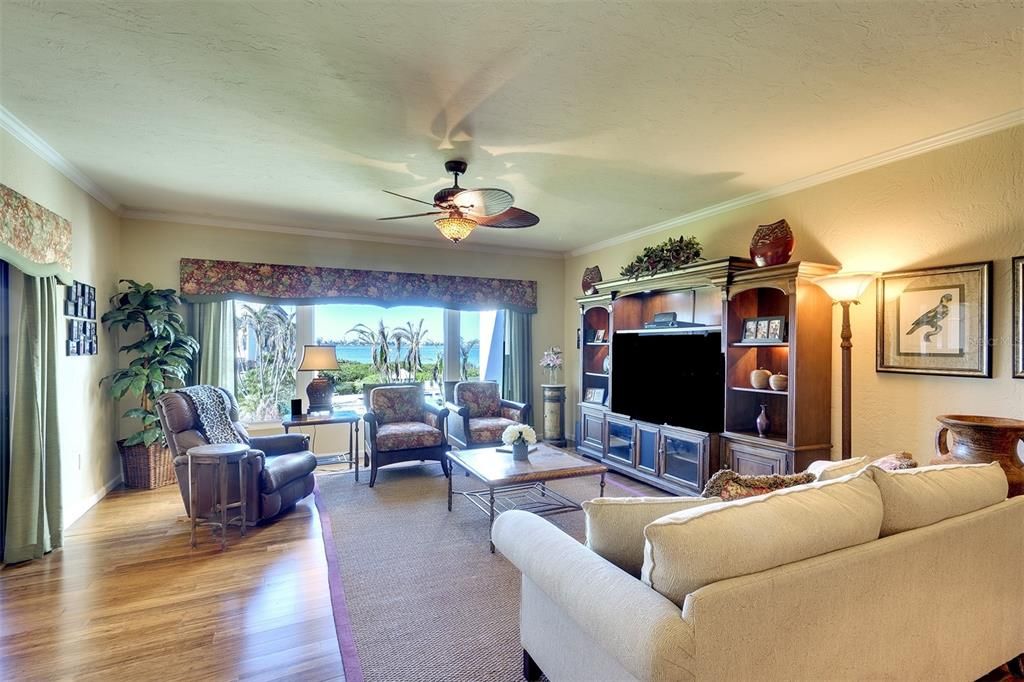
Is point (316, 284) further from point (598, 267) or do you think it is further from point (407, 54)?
point (407, 54)

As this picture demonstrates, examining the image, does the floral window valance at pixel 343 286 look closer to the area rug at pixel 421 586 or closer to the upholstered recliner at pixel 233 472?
the upholstered recliner at pixel 233 472

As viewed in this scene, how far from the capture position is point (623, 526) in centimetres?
155

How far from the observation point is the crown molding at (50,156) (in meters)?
2.77

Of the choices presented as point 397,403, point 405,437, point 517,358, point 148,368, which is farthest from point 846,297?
point 148,368

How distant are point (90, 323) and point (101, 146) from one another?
61.0 inches

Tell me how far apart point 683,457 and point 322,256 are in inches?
168

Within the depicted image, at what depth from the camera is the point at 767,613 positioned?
4.18 ft

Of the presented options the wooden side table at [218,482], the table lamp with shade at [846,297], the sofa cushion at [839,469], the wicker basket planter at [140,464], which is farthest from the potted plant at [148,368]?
the table lamp with shade at [846,297]

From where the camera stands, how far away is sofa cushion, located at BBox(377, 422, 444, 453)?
179 inches

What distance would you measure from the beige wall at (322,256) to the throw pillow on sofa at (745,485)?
468 centimetres

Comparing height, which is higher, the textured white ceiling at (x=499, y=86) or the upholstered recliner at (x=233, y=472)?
the textured white ceiling at (x=499, y=86)

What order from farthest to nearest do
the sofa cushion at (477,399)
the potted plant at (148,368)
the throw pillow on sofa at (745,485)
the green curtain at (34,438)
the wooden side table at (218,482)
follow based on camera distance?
1. the sofa cushion at (477,399)
2. the potted plant at (148,368)
3. the wooden side table at (218,482)
4. the green curtain at (34,438)
5. the throw pillow on sofa at (745,485)

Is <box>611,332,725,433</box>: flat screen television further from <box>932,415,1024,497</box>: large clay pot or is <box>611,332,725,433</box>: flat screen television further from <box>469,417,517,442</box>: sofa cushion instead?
<box>932,415,1024,497</box>: large clay pot

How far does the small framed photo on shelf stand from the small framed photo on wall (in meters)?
1.20
